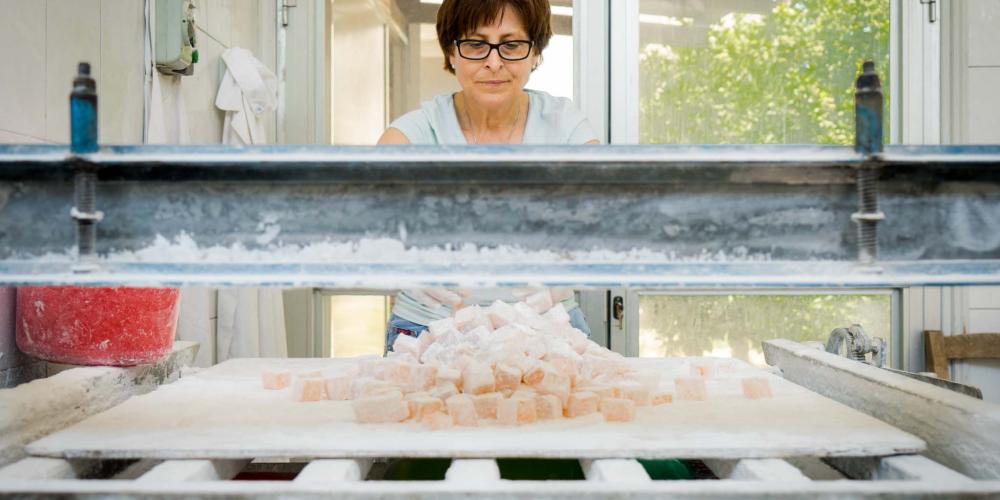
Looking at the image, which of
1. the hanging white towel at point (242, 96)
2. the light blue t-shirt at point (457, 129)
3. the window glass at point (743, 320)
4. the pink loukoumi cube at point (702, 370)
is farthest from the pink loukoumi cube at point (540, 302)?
the window glass at point (743, 320)

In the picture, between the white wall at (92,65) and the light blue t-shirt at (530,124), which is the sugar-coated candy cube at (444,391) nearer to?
the light blue t-shirt at (530,124)

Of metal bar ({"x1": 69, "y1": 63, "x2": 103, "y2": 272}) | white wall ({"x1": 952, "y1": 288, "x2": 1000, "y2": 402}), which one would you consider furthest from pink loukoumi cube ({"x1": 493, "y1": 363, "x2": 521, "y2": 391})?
white wall ({"x1": 952, "y1": 288, "x2": 1000, "y2": 402})

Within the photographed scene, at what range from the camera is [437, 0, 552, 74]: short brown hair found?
74.5 inches

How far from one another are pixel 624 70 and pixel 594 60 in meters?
0.15

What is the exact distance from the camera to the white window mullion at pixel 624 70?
11.2 feet

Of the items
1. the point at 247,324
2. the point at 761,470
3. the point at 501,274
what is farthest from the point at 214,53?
the point at 761,470

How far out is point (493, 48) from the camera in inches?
74.8

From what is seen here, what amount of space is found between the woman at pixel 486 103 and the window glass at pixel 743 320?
1.52 metres

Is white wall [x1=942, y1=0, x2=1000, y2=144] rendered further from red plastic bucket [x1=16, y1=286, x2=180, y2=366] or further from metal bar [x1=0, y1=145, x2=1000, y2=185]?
red plastic bucket [x1=16, y1=286, x2=180, y2=366]

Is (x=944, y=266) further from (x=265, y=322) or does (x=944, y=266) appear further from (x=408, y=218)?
(x=265, y=322)

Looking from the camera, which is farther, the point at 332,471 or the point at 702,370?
the point at 702,370

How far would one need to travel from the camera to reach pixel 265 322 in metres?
2.93

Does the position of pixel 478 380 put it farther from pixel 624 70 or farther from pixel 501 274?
pixel 624 70

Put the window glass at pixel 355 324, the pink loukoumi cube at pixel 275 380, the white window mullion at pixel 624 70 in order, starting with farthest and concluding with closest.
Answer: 1. the window glass at pixel 355 324
2. the white window mullion at pixel 624 70
3. the pink loukoumi cube at pixel 275 380
